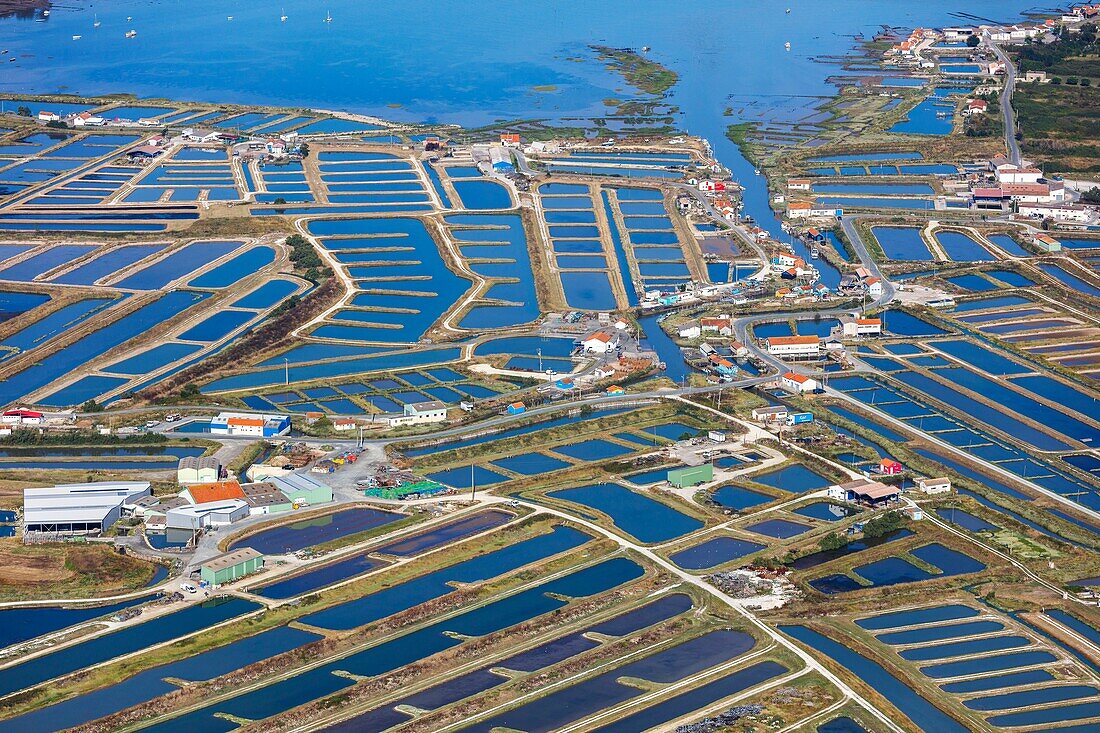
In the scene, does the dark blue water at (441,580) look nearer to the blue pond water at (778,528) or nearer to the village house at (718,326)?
the blue pond water at (778,528)

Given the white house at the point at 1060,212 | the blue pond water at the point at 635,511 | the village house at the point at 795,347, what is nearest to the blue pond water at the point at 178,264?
the village house at the point at 795,347

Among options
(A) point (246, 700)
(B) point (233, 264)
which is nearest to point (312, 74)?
(B) point (233, 264)

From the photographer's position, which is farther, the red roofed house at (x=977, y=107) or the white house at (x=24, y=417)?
the red roofed house at (x=977, y=107)

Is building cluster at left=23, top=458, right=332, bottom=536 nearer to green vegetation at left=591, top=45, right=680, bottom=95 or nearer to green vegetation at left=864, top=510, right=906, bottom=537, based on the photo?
green vegetation at left=864, top=510, right=906, bottom=537

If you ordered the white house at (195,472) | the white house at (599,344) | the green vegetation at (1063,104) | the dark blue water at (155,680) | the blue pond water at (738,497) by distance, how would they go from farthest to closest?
the green vegetation at (1063,104) → the white house at (599,344) → the white house at (195,472) → the blue pond water at (738,497) → the dark blue water at (155,680)

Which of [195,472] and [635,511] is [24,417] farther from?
[635,511]

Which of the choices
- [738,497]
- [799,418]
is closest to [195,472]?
[738,497]
